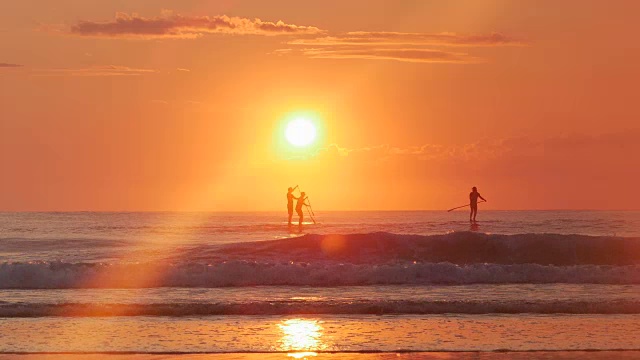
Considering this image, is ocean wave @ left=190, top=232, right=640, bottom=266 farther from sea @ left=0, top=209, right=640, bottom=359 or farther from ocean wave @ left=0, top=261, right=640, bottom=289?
ocean wave @ left=0, top=261, right=640, bottom=289

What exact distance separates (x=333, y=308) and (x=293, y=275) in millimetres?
6684

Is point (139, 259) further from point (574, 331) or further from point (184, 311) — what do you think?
point (574, 331)

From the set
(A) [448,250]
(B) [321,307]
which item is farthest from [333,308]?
(A) [448,250]

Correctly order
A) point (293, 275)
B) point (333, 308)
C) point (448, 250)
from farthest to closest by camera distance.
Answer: point (448, 250) → point (293, 275) → point (333, 308)

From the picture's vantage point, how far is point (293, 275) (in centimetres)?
2405

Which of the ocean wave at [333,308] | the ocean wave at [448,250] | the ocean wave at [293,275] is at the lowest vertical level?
the ocean wave at [333,308]

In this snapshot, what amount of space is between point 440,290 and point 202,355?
10.2 metres

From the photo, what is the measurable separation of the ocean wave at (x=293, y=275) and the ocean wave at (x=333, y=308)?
18.6 ft

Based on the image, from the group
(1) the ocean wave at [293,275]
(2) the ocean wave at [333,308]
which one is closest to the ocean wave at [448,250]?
(1) the ocean wave at [293,275]

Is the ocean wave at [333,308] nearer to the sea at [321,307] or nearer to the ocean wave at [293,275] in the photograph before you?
the sea at [321,307]

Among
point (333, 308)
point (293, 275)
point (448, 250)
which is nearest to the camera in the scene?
point (333, 308)

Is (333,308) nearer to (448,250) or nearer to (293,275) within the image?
(293,275)

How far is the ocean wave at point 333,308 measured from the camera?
56.0ft

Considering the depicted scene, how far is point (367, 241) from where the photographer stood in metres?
34.4
